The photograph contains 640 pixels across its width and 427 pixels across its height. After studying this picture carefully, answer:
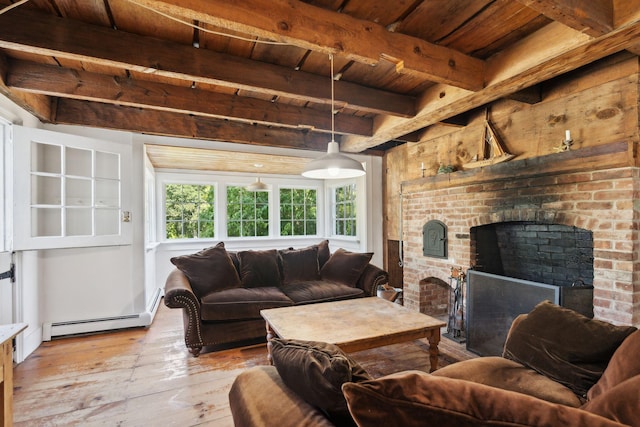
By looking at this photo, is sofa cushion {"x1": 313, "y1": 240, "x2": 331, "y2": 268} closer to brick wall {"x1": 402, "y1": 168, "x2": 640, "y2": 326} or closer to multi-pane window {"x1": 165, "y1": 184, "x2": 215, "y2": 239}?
brick wall {"x1": 402, "y1": 168, "x2": 640, "y2": 326}

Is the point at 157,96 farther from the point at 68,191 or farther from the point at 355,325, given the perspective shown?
Result: the point at 355,325

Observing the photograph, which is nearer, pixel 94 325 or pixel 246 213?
pixel 94 325

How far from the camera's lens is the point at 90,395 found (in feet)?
6.93

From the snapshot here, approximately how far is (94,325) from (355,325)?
289 centimetres

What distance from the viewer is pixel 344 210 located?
5699mm

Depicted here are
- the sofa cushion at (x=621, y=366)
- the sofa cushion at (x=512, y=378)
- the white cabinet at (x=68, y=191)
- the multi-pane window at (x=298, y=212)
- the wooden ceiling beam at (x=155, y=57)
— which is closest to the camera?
the sofa cushion at (x=621, y=366)

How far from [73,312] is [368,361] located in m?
3.05

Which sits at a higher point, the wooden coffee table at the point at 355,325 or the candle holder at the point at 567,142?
the candle holder at the point at 567,142

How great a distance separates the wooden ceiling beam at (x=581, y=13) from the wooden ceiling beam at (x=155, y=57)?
4.88ft

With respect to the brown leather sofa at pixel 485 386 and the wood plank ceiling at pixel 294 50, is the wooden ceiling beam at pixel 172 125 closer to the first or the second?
the wood plank ceiling at pixel 294 50

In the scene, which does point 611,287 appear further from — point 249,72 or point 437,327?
point 249,72

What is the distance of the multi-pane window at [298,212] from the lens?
247 inches

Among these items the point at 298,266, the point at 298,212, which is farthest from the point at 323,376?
the point at 298,212

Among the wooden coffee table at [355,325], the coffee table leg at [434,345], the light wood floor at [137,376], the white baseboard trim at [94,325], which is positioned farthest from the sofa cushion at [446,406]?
Result: the white baseboard trim at [94,325]
